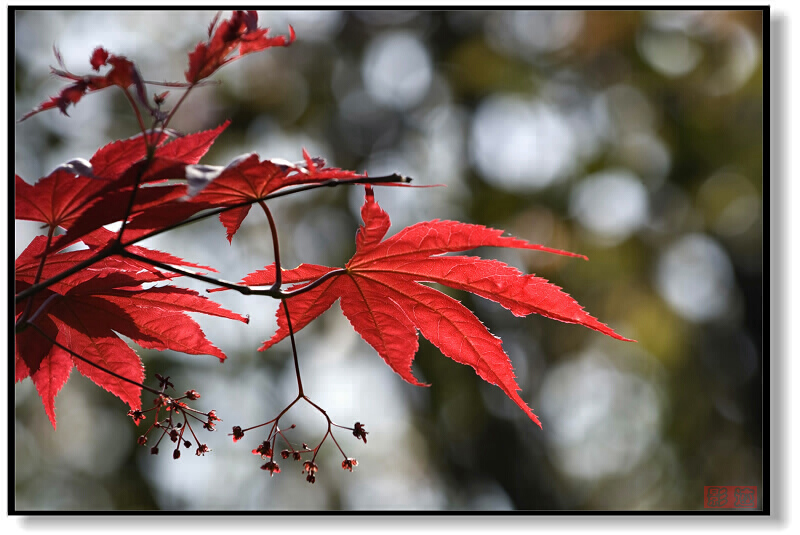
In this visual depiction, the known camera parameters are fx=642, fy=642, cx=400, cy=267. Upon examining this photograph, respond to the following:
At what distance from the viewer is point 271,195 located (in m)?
0.46

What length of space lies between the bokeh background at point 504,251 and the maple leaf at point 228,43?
2.51 meters

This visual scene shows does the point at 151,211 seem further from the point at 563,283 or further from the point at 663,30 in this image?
the point at 663,30

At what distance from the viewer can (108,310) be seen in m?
0.58

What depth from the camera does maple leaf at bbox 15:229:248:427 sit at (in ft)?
1.82

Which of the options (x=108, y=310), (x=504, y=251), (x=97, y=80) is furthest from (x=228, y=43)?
(x=504, y=251)

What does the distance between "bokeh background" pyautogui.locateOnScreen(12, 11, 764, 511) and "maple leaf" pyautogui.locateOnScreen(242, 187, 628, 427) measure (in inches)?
87.1

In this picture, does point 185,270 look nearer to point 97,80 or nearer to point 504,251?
point 97,80

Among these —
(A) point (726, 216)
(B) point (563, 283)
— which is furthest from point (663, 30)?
(B) point (563, 283)

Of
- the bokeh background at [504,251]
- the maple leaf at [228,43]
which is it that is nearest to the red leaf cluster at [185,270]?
the maple leaf at [228,43]

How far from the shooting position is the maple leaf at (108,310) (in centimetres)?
56

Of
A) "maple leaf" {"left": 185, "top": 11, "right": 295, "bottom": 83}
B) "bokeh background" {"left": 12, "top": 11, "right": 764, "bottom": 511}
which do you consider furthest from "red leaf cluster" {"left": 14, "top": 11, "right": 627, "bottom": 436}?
"bokeh background" {"left": 12, "top": 11, "right": 764, "bottom": 511}

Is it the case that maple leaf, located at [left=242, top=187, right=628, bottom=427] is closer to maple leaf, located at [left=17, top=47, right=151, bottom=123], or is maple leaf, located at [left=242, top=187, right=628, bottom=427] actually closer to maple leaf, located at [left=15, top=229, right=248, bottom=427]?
maple leaf, located at [left=15, top=229, right=248, bottom=427]

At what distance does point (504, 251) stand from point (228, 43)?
2.75m

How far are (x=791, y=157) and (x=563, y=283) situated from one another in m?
2.44
